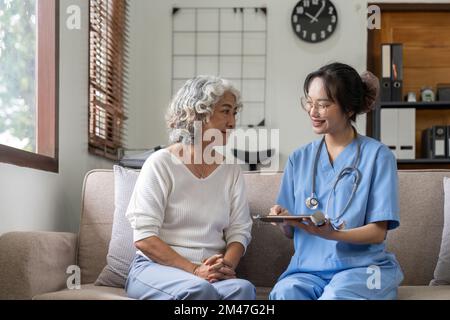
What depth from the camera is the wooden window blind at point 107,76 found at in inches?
126

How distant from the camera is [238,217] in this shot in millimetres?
2029

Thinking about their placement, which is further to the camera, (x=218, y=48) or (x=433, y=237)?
(x=218, y=48)

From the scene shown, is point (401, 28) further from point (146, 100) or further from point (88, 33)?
point (88, 33)

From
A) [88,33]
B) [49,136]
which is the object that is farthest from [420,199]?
[88,33]

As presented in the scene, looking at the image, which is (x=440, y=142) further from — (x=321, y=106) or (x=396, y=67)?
(x=321, y=106)

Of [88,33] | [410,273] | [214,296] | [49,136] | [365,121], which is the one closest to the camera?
[214,296]

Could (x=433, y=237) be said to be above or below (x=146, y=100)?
below

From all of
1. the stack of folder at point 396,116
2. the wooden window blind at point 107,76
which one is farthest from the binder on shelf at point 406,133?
the wooden window blind at point 107,76

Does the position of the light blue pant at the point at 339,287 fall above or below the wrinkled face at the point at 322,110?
below

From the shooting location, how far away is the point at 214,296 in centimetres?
174

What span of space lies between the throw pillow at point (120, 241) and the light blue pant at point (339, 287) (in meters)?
0.56

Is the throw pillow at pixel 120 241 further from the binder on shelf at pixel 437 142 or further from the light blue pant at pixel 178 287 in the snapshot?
the binder on shelf at pixel 437 142

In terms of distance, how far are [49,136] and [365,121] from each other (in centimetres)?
246

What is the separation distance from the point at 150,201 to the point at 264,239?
51cm
